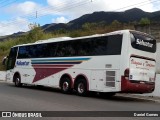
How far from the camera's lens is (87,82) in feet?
69.5

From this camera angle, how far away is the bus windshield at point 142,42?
19311 mm

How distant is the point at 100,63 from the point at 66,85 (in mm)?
3452

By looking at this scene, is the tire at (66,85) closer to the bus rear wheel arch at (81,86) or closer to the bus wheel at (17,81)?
the bus rear wheel arch at (81,86)

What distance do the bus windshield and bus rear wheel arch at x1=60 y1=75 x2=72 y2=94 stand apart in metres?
5.21

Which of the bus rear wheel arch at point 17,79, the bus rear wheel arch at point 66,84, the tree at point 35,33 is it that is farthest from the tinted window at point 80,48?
the tree at point 35,33

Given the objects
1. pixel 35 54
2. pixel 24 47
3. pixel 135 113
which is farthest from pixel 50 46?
pixel 135 113

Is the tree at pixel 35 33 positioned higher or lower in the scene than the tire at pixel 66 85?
higher

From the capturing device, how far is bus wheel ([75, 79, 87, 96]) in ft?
70.2

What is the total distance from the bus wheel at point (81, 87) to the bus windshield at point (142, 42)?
392 centimetres

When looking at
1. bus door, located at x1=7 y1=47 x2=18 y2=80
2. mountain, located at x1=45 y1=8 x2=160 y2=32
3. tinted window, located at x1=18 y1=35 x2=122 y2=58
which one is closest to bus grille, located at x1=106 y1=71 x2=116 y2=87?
tinted window, located at x1=18 y1=35 x2=122 y2=58

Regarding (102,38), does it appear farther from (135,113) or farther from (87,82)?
(135,113)

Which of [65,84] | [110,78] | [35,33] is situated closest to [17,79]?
[65,84]

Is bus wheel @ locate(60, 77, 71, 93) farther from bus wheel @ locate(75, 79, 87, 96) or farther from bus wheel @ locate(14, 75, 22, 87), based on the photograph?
bus wheel @ locate(14, 75, 22, 87)

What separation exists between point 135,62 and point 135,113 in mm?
5932
